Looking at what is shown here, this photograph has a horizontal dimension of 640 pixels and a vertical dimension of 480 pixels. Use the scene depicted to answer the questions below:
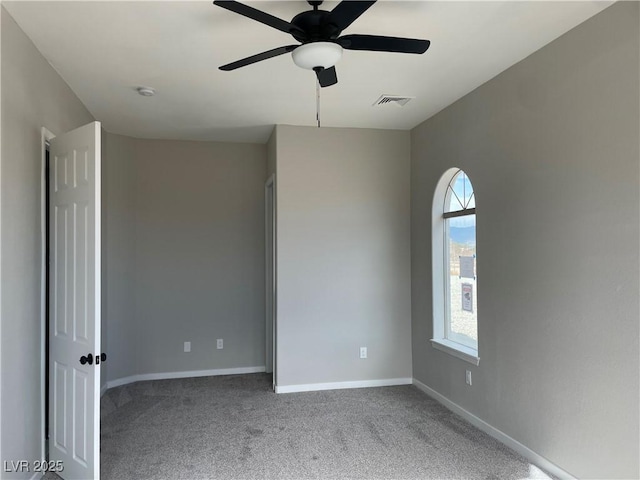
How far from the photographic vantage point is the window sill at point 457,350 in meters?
3.51

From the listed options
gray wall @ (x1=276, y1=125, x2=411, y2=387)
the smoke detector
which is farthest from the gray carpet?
the smoke detector

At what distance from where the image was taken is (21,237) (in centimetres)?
244

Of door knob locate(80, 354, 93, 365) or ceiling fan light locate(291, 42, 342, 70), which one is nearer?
ceiling fan light locate(291, 42, 342, 70)

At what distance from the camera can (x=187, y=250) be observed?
5.04 m

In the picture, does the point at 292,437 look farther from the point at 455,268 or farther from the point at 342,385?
the point at 455,268

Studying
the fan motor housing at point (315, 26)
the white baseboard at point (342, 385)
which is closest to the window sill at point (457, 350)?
the white baseboard at point (342, 385)

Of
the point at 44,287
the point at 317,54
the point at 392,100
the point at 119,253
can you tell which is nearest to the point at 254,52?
the point at 317,54

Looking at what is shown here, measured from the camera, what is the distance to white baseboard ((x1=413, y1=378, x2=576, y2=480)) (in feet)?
8.79

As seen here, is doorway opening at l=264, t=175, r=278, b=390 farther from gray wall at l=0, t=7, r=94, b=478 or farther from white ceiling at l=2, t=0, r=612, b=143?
gray wall at l=0, t=7, r=94, b=478

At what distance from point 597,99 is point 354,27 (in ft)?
4.62

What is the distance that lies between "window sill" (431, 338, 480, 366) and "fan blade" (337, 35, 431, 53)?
2.44 meters

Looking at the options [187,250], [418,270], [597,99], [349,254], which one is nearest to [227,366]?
[187,250]

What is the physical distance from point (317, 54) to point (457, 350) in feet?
8.92

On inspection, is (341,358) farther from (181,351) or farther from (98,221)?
(98,221)
